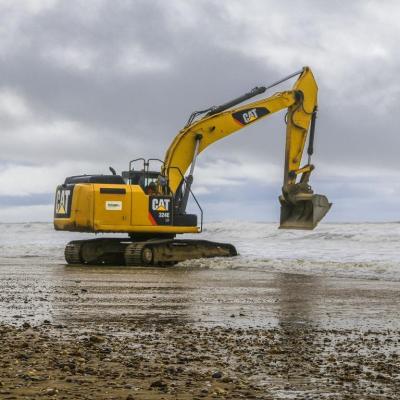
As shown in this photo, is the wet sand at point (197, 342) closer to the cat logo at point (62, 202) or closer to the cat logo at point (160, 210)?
the cat logo at point (160, 210)

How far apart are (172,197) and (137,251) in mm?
2034

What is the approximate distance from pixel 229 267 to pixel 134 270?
3.10m

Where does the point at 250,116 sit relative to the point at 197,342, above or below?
above

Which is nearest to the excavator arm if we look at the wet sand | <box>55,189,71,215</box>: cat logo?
<box>55,189,71,215</box>: cat logo

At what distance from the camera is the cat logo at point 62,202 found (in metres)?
24.7

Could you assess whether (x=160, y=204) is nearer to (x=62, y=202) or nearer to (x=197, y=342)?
(x=62, y=202)

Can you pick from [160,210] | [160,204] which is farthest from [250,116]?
[160,210]

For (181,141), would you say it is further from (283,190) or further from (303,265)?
(303,265)

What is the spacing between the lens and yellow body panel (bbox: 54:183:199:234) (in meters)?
23.9

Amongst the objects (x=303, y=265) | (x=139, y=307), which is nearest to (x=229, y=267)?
(x=303, y=265)

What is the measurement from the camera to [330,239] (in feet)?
144

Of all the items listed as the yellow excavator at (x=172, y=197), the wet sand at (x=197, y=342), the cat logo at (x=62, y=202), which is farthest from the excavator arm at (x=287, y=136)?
the wet sand at (x=197, y=342)

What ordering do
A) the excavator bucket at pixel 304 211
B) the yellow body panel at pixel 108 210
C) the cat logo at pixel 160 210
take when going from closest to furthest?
the excavator bucket at pixel 304 211
the yellow body panel at pixel 108 210
the cat logo at pixel 160 210

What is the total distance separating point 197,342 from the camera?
855 centimetres
